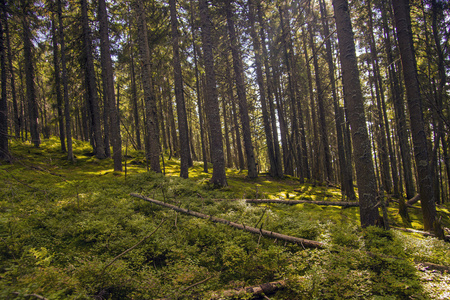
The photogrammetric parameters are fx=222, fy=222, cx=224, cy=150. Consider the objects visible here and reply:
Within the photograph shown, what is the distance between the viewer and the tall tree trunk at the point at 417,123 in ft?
22.3

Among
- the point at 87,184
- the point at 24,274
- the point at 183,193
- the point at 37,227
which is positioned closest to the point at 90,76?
the point at 87,184

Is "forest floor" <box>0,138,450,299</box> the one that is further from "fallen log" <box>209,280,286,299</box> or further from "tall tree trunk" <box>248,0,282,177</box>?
"tall tree trunk" <box>248,0,282,177</box>

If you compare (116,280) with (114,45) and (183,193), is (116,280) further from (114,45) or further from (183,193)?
(114,45)

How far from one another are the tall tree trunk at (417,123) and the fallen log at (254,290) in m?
6.03

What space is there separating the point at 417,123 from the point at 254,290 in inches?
290

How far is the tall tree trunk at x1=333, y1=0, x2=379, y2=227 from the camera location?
5320 mm

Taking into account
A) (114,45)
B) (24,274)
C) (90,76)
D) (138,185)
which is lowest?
(24,274)

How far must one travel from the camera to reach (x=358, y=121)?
5418 millimetres

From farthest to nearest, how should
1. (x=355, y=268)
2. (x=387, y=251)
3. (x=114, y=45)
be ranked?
(x=114, y=45) → (x=387, y=251) → (x=355, y=268)

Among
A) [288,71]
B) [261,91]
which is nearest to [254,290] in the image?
[288,71]

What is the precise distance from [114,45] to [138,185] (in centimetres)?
1444

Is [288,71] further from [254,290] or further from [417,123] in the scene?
[254,290]

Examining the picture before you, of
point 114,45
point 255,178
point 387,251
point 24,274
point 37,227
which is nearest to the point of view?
point 24,274

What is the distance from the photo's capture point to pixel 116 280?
337cm
